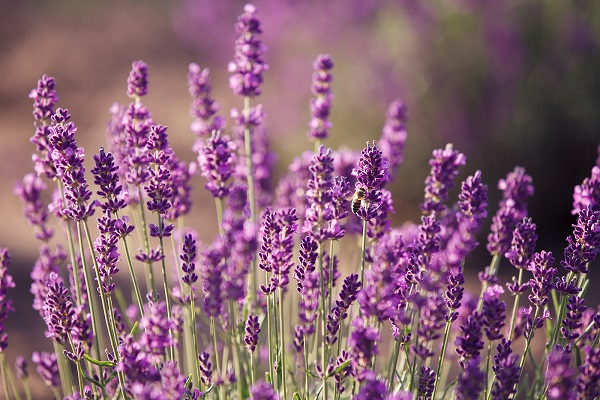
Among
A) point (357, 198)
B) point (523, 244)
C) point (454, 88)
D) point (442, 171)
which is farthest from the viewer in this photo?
point (454, 88)

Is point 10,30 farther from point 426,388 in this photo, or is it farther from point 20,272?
point 426,388

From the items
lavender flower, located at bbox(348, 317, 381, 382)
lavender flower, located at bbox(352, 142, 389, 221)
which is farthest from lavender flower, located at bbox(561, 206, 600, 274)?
lavender flower, located at bbox(348, 317, 381, 382)

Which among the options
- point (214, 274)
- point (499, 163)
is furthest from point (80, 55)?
point (214, 274)

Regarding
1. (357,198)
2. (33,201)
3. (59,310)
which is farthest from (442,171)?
(33,201)

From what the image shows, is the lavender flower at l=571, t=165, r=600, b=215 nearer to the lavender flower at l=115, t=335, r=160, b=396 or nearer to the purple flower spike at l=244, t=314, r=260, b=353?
the purple flower spike at l=244, t=314, r=260, b=353

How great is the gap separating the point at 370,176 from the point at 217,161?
27.2 inches

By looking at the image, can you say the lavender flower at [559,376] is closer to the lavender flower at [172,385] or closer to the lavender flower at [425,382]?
the lavender flower at [425,382]

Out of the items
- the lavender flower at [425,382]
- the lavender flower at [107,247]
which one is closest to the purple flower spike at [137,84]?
the lavender flower at [107,247]

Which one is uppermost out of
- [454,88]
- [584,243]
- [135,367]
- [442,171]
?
[454,88]

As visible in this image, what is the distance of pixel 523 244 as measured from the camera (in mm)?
2426

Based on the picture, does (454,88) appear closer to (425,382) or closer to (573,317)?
(573,317)

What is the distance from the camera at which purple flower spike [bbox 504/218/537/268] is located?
94.9 inches

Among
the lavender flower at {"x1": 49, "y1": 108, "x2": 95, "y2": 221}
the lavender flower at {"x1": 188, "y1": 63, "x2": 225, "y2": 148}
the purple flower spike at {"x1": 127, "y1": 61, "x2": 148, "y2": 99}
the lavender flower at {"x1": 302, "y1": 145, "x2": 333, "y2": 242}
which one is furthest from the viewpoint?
the lavender flower at {"x1": 188, "y1": 63, "x2": 225, "y2": 148}

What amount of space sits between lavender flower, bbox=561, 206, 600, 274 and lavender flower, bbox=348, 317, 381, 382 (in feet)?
2.51
